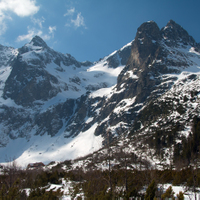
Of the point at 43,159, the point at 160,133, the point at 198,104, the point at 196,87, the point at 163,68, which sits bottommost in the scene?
the point at 43,159

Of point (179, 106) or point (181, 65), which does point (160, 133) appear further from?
point (181, 65)

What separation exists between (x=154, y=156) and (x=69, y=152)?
11158 cm

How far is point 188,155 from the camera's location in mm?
70312

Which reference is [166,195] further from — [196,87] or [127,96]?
[127,96]

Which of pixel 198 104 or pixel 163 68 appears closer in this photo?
pixel 198 104

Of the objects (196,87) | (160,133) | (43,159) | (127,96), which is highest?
(127,96)

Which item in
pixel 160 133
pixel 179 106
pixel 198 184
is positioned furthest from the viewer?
pixel 179 106

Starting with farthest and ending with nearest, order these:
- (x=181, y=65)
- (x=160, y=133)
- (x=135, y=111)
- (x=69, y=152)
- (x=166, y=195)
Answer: (x=181, y=65)
(x=69, y=152)
(x=135, y=111)
(x=160, y=133)
(x=166, y=195)

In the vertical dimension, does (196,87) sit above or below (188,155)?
above

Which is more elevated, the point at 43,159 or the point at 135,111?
the point at 135,111

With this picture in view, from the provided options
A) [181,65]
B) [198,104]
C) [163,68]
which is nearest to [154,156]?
[198,104]

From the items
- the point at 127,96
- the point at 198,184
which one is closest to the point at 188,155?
the point at 198,184

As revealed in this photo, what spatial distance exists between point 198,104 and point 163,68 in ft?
275

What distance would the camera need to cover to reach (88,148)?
6619 inches
